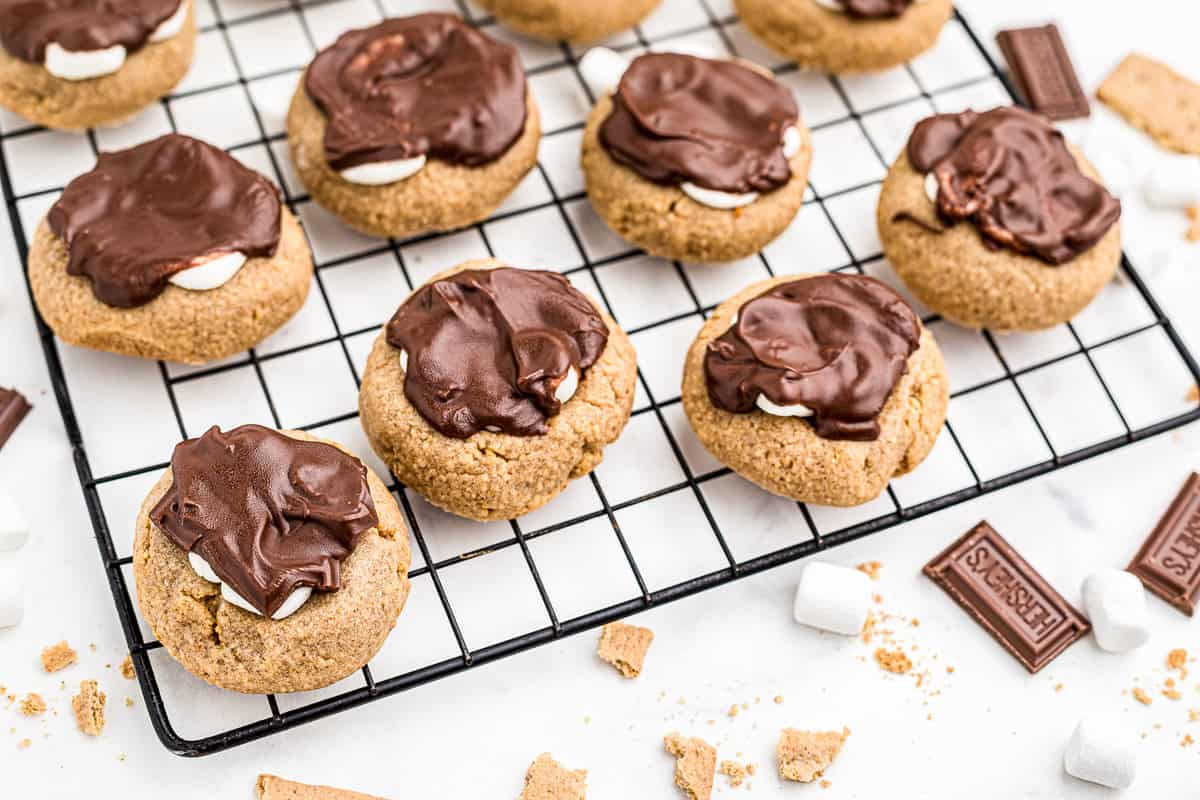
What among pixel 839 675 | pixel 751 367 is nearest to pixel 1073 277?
pixel 751 367

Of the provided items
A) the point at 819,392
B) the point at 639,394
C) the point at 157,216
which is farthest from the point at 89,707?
the point at 819,392

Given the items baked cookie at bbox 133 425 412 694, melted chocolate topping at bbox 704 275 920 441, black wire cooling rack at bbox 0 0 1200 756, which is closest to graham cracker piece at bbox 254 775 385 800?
black wire cooling rack at bbox 0 0 1200 756

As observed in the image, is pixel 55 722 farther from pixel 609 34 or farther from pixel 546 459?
pixel 609 34

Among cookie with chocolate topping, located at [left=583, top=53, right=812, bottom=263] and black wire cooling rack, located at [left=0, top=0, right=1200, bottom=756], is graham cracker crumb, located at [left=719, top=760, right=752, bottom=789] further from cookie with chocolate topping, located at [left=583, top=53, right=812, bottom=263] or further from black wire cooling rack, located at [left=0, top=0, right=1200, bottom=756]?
cookie with chocolate topping, located at [left=583, top=53, right=812, bottom=263]

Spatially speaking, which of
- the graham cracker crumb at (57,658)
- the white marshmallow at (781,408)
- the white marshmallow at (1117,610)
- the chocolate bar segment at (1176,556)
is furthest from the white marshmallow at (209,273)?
the chocolate bar segment at (1176,556)

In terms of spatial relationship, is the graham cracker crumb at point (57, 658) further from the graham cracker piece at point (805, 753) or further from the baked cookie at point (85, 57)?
the graham cracker piece at point (805, 753)
